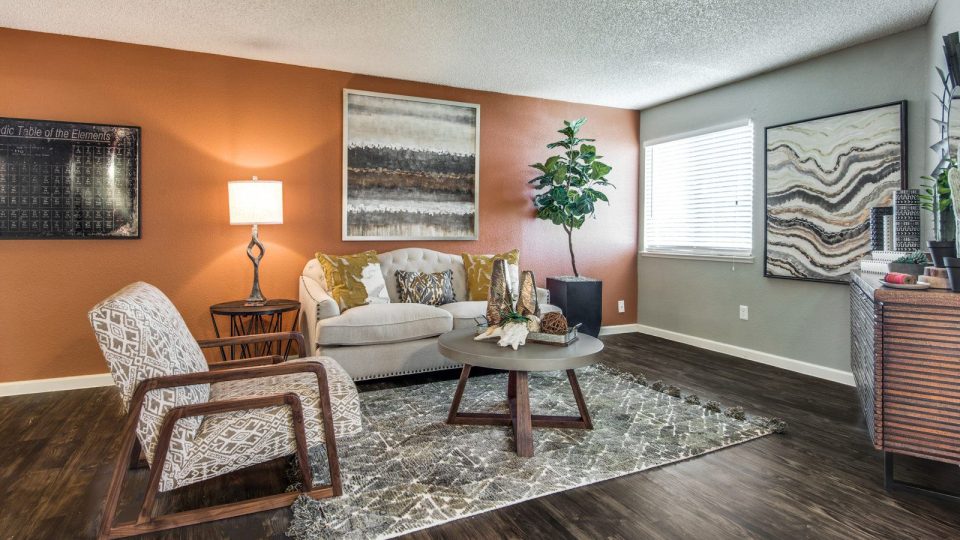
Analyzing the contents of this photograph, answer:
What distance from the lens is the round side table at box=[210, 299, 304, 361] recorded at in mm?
3619

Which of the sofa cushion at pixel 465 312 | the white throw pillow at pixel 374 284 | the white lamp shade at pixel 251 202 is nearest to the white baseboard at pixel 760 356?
the sofa cushion at pixel 465 312

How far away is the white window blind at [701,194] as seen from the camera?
4734mm

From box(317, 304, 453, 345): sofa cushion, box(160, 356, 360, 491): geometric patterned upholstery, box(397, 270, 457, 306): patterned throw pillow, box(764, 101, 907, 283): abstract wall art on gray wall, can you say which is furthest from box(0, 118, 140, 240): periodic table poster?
box(764, 101, 907, 283): abstract wall art on gray wall

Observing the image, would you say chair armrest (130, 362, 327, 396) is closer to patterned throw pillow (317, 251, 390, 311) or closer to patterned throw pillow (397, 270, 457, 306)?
patterned throw pillow (317, 251, 390, 311)

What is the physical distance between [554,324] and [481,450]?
0.75 metres

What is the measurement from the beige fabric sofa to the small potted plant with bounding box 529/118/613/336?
2.89ft

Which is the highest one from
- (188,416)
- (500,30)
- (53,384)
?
(500,30)

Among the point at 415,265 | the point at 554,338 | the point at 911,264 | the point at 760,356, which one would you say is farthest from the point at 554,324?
the point at 760,356

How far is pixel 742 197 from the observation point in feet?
15.5

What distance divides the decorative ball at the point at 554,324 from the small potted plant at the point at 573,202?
211cm

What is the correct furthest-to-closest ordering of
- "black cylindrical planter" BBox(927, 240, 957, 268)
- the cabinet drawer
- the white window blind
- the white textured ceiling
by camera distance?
1. the white window blind
2. the white textured ceiling
3. "black cylindrical planter" BBox(927, 240, 957, 268)
4. the cabinet drawer

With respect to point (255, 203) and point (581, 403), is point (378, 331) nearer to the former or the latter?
point (255, 203)

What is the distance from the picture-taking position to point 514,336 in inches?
108

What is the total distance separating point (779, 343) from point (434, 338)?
2.88 m
